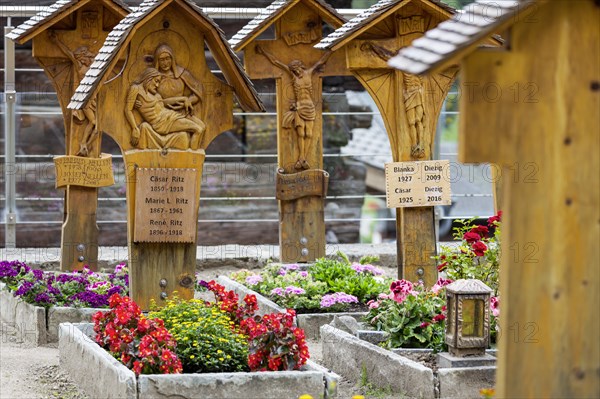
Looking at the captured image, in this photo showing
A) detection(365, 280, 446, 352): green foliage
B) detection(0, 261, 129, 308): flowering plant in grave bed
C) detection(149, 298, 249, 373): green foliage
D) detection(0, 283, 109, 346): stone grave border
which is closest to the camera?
detection(149, 298, 249, 373): green foliage

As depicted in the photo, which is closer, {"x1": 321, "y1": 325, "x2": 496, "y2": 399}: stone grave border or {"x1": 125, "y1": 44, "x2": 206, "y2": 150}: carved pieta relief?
{"x1": 321, "y1": 325, "x2": 496, "y2": 399}: stone grave border

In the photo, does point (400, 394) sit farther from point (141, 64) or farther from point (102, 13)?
point (102, 13)

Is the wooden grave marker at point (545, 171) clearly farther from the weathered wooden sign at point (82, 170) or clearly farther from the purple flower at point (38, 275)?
the weathered wooden sign at point (82, 170)

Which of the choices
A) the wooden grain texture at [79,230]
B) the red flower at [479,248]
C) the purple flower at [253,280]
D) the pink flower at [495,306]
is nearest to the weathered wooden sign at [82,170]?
the wooden grain texture at [79,230]

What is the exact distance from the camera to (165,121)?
8.54m

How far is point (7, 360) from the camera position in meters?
8.04

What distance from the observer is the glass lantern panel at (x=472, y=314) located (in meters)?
7.10

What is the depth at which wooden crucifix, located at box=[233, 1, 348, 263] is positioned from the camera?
1095cm

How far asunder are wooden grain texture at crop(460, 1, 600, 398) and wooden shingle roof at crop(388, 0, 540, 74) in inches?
3.6

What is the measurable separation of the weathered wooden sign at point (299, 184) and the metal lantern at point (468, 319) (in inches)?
160

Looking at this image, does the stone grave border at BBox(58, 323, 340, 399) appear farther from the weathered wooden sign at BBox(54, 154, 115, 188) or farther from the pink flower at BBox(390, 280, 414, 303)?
the weathered wooden sign at BBox(54, 154, 115, 188)

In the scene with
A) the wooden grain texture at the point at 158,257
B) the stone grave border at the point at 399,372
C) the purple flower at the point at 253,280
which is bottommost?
the stone grave border at the point at 399,372

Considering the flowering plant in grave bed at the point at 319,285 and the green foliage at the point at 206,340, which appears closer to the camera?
the green foliage at the point at 206,340

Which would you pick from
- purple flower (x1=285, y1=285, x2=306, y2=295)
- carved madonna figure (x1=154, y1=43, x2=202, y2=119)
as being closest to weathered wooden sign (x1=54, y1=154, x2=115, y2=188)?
purple flower (x1=285, y1=285, x2=306, y2=295)
